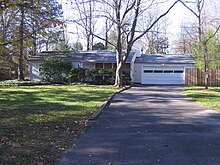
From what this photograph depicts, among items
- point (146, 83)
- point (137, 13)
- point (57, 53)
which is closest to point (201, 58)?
point (146, 83)

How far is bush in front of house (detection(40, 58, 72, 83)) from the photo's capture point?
30.6m

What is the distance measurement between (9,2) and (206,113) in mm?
7623

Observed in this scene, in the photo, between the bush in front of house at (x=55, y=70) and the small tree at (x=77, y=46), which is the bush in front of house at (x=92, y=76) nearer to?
the bush in front of house at (x=55, y=70)

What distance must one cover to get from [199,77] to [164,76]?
152 inches

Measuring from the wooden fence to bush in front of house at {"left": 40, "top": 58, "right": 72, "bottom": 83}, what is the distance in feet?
42.4

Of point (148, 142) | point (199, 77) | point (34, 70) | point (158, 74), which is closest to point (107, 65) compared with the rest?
point (158, 74)

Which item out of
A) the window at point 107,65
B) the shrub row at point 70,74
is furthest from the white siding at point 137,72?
the shrub row at point 70,74

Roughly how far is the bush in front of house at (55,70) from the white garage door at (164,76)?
8846mm

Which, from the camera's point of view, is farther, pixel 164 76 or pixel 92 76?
pixel 164 76

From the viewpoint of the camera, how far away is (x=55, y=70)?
30.7 m

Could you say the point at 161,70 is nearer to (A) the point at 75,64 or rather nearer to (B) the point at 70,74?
(A) the point at 75,64

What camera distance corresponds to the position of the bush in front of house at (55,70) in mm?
30578

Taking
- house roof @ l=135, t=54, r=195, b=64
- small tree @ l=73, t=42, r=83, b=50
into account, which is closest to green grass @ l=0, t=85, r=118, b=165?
house roof @ l=135, t=54, r=195, b=64

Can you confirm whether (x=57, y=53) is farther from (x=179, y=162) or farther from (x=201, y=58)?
(x=179, y=162)
